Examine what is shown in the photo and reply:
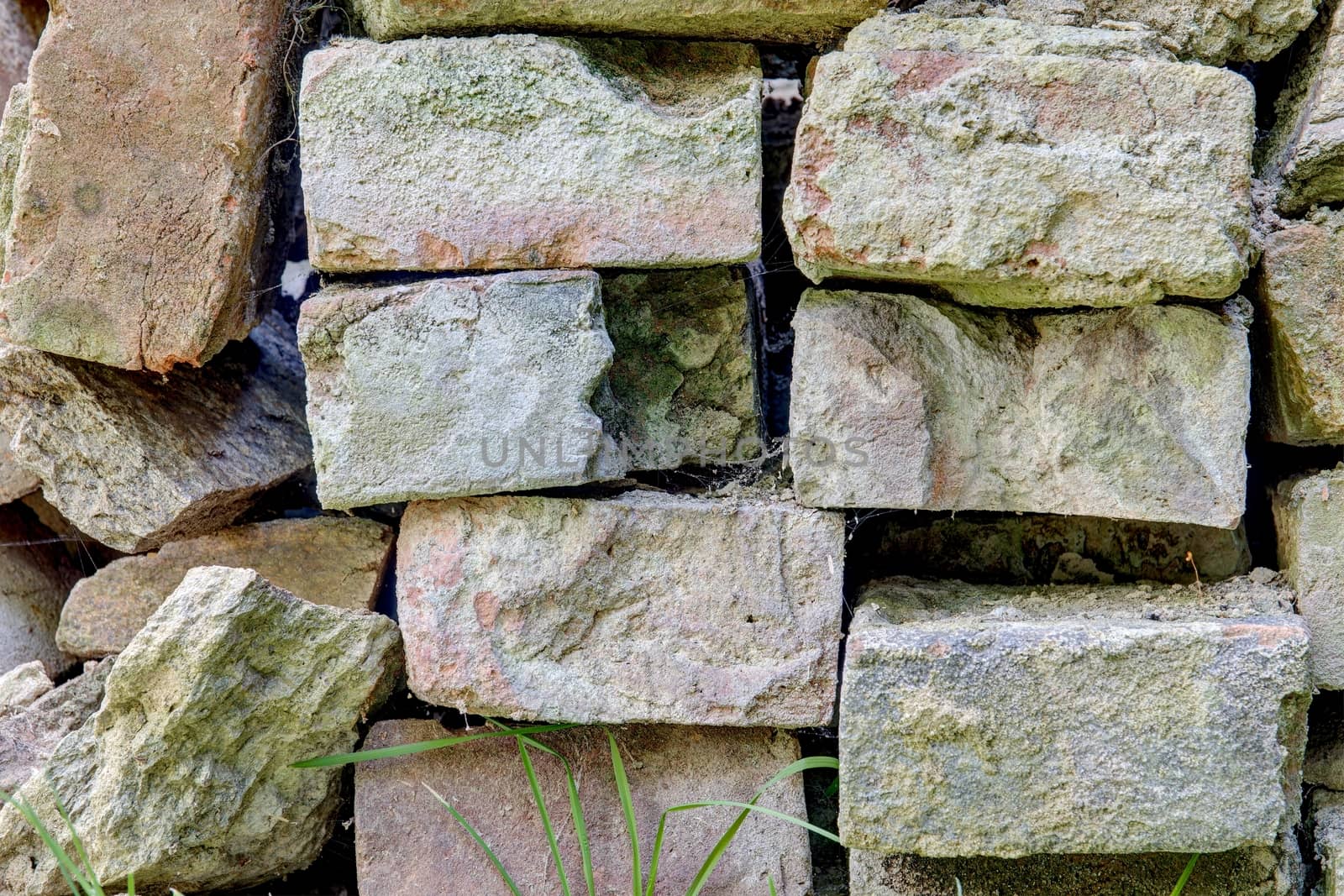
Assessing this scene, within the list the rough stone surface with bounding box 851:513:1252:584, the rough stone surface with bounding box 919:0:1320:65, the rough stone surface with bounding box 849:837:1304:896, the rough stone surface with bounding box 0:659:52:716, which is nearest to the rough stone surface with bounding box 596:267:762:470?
the rough stone surface with bounding box 851:513:1252:584

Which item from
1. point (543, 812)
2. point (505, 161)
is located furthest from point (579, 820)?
point (505, 161)

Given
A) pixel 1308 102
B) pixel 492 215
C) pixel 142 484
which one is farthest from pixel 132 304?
pixel 1308 102

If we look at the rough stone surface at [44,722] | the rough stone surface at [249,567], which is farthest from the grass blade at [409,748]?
the rough stone surface at [44,722]

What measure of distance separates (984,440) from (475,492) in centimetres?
70

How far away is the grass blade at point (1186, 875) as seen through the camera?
1396mm

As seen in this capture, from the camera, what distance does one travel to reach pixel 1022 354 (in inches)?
60.6

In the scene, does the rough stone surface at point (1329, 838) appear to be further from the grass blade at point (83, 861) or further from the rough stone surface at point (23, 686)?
the rough stone surface at point (23, 686)

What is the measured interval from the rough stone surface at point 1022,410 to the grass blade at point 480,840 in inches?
25.2

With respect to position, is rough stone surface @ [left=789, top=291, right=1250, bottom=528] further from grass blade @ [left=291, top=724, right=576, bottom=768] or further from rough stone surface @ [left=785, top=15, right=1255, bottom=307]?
grass blade @ [left=291, top=724, right=576, bottom=768]

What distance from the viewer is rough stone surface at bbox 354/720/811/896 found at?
1.60m

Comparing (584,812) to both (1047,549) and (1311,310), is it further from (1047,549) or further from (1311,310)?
(1311,310)

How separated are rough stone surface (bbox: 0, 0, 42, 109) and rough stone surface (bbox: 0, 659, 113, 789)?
3.56ft

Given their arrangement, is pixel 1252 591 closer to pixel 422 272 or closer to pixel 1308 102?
pixel 1308 102

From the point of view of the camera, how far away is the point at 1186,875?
1403mm
